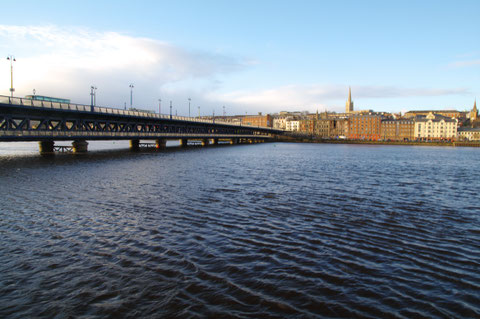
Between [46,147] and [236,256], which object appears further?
[46,147]

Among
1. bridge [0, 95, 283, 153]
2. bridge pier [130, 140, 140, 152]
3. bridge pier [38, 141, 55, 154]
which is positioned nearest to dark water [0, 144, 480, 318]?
bridge [0, 95, 283, 153]

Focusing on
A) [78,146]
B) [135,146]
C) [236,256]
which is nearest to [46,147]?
[78,146]

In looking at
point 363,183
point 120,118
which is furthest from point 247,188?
Result: point 120,118

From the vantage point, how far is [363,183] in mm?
33281

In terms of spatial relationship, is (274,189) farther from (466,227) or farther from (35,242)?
(35,242)

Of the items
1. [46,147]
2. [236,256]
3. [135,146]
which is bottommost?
[236,256]

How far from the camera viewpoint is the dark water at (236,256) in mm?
9188

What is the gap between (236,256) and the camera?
12641 mm

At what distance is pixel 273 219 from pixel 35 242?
11778 millimetres

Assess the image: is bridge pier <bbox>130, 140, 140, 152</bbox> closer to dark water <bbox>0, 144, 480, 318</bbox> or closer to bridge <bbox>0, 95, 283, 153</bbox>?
bridge <bbox>0, 95, 283, 153</bbox>

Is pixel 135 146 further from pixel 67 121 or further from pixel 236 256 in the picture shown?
pixel 236 256

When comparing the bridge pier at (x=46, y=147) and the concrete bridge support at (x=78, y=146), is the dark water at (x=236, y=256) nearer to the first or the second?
the bridge pier at (x=46, y=147)

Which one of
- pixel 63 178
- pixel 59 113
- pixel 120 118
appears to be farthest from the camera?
pixel 120 118

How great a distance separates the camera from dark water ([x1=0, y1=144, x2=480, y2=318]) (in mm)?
9188
